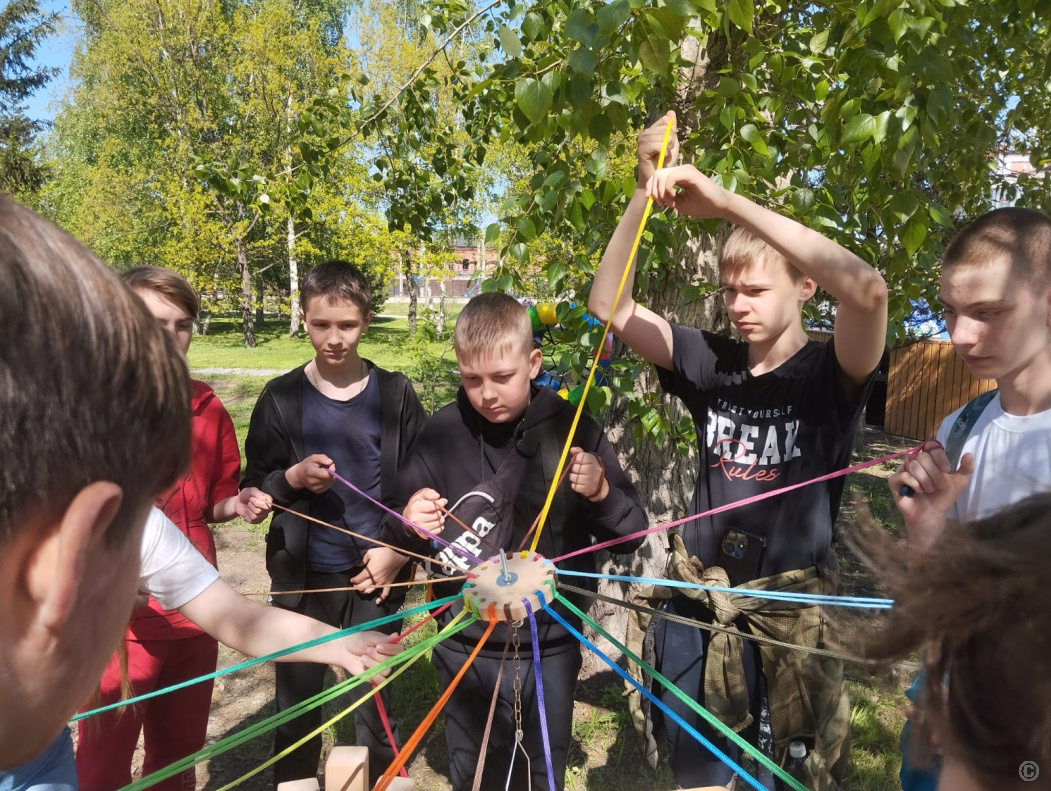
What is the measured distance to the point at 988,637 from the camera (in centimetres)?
77

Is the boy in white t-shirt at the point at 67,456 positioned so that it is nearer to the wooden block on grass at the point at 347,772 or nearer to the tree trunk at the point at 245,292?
the wooden block on grass at the point at 347,772

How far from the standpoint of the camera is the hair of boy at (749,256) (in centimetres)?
207

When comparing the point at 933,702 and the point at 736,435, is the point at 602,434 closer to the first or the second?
the point at 736,435

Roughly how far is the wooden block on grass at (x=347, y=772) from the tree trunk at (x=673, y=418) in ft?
6.87

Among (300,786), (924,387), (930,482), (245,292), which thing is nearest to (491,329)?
(930,482)

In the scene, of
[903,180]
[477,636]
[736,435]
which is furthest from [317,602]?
[903,180]

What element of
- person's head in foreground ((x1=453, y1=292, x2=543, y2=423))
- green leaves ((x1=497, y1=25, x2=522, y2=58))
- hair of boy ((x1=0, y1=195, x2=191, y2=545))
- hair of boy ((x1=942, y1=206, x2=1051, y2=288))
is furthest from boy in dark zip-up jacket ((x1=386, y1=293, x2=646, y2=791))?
hair of boy ((x1=0, y1=195, x2=191, y2=545))

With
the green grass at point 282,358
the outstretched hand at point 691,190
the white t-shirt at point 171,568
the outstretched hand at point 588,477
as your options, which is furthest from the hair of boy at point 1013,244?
the green grass at point 282,358

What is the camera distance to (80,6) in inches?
1005

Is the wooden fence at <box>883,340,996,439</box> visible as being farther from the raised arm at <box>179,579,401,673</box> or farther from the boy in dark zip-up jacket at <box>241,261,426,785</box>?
the raised arm at <box>179,579,401,673</box>

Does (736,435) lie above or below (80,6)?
below

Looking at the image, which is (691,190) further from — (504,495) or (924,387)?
(924,387)

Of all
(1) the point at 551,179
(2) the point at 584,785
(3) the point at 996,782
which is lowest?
(2) the point at 584,785

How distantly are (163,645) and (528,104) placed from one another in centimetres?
206
